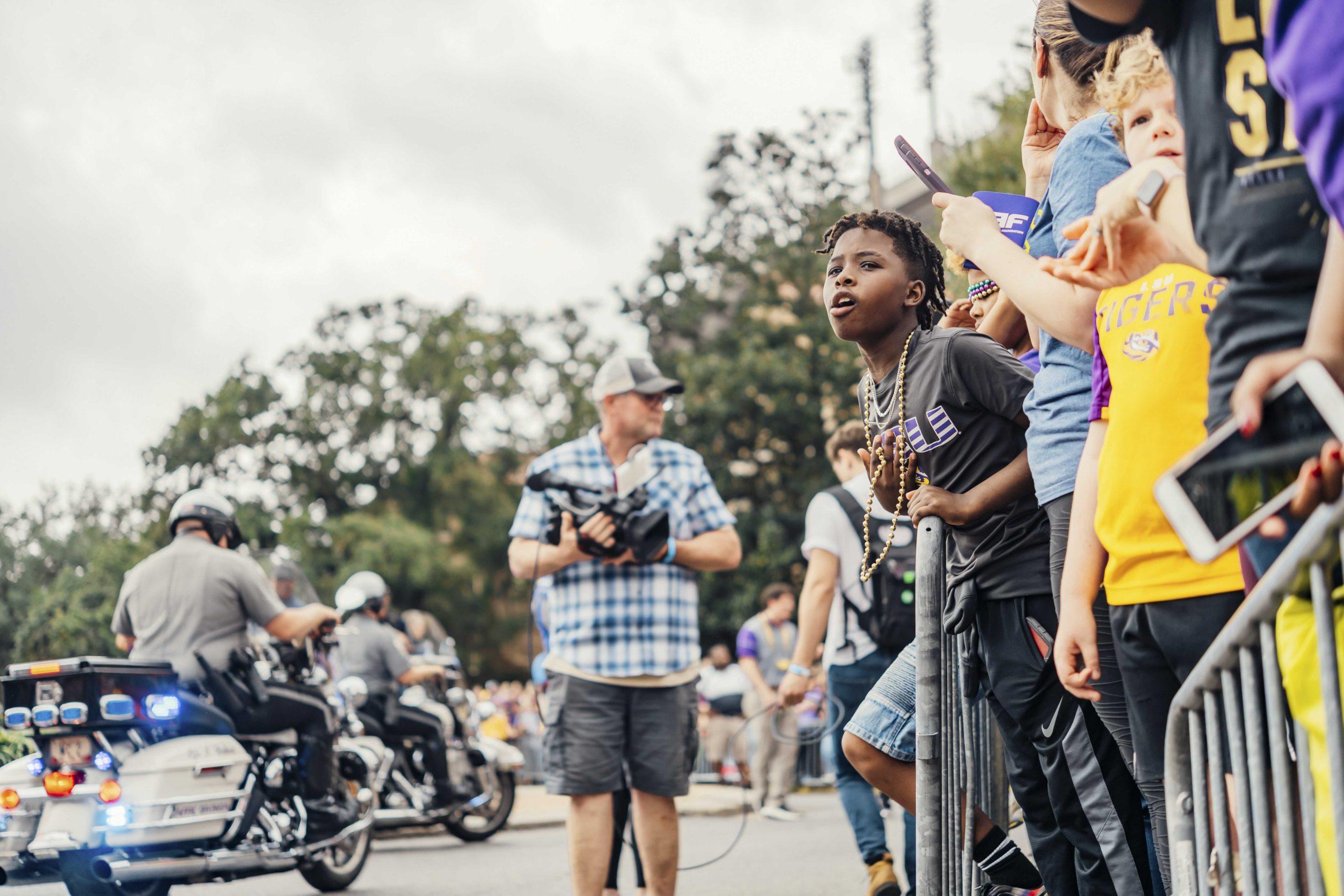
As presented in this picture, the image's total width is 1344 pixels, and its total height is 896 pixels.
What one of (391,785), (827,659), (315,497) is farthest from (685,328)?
(827,659)

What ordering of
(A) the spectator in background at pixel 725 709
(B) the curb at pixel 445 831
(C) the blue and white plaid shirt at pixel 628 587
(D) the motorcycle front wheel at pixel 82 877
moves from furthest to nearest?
(A) the spectator in background at pixel 725 709
(B) the curb at pixel 445 831
(D) the motorcycle front wheel at pixel 82 877
(C) the blue and white plaid shirt at pixel 628 587

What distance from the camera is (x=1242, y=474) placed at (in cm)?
165

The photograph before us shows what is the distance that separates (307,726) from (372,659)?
3054mm

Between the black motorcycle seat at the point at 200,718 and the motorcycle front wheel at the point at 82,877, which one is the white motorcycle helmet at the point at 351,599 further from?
the motorcycle front wheel at the point at 82,877

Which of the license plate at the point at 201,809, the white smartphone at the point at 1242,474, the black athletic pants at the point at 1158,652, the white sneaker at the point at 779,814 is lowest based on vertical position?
the white sneaker at the point at 779,814

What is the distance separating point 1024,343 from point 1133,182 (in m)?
1.82

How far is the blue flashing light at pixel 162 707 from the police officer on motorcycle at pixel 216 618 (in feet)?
0.34

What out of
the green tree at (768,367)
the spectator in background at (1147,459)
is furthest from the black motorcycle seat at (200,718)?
the green tree at (768,367)

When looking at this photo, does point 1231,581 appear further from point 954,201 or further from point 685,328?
point 685,328

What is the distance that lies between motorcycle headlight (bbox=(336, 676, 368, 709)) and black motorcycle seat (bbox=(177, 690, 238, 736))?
9.87ft

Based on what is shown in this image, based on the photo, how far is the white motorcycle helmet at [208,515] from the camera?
7.10 metres

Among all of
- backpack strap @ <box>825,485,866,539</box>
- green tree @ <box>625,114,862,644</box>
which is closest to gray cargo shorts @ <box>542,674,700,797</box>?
backpack strap @ <box>825,485,866,539</box>

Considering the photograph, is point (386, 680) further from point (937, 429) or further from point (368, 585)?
point (937, 429)

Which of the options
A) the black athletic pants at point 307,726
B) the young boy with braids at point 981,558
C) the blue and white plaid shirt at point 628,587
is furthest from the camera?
the black athletic pants at point 307,726
